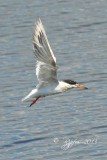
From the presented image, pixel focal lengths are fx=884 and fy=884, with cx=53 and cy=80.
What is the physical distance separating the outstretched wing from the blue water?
80.3 inches

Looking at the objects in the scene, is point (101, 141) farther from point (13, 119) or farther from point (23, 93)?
point (23, 93)

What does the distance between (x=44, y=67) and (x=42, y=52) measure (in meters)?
0.47

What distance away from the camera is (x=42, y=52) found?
1756 centimetres

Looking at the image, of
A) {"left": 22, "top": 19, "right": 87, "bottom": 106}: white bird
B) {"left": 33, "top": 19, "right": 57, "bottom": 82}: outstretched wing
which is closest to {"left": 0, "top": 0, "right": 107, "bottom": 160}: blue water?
{"left": 22, "top": 19, "right": 87, "bottom": 106}: white bird

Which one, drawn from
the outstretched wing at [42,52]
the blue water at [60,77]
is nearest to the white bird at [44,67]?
the outstretched wing at [42,52]

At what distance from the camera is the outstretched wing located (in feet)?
57.3

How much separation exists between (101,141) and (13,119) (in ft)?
9.17

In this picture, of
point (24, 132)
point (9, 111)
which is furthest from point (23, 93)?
point (24, 132)

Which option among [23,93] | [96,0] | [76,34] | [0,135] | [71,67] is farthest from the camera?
[96,0]

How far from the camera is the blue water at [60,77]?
1956 cm

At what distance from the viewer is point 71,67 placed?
2586cm

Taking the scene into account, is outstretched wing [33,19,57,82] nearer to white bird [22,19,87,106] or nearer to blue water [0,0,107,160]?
white bird [22,19,87,106]

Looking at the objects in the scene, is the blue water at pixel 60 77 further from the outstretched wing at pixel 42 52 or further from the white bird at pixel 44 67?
the outstretched wing at pixel 42 52

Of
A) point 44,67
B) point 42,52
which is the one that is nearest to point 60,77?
point 44,67
